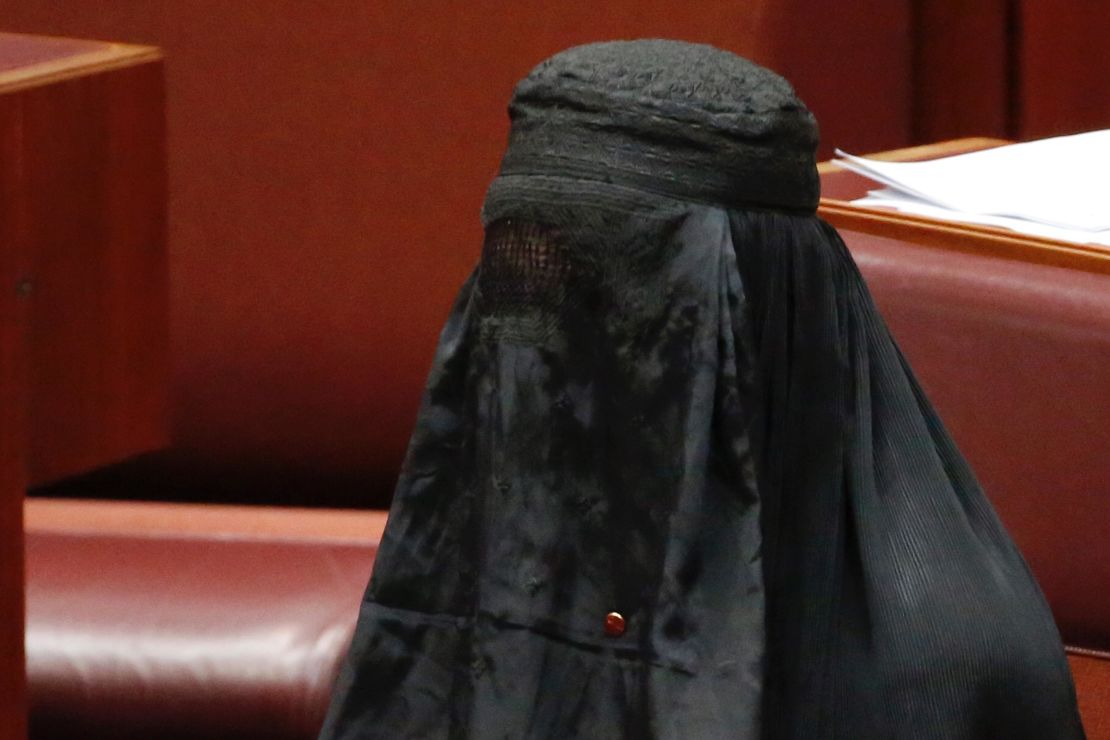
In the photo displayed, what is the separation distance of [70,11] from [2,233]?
1.37 metres

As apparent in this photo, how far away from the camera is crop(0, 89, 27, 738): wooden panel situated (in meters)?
1.01

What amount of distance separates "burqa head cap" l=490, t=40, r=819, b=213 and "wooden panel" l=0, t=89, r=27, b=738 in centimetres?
34

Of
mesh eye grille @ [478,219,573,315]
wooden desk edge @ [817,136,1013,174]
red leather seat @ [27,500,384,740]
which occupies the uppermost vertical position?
wooden desk edge @ [817,136,1013,174]

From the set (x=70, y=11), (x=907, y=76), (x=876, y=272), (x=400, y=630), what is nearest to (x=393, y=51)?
(x=70, y=11)

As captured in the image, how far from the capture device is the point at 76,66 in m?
1.07

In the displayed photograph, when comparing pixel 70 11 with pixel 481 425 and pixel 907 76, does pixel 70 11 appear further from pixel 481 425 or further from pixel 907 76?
pixel 481 425

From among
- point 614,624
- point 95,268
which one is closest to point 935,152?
point 614,624

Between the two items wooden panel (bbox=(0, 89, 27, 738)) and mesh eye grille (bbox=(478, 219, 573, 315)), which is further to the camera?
mesh eye grille (bbox=(478, 219, 573, 315))

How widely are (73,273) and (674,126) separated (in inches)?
16.0

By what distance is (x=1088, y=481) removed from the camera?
133 centimetres

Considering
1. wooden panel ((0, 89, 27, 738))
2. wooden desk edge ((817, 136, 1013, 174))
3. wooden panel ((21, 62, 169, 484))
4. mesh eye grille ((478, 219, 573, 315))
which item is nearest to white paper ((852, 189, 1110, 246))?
wooden desk edge ((817, 136, 1013, 174))

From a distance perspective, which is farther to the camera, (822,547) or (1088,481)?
(1088,481)

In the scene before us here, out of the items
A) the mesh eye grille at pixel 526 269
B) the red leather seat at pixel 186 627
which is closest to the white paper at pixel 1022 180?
the mesh eye grille at pixel 526 269

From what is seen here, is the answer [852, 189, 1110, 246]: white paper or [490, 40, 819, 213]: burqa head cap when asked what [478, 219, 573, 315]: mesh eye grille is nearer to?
[490, 40, 819, 213]: burqa head cap
